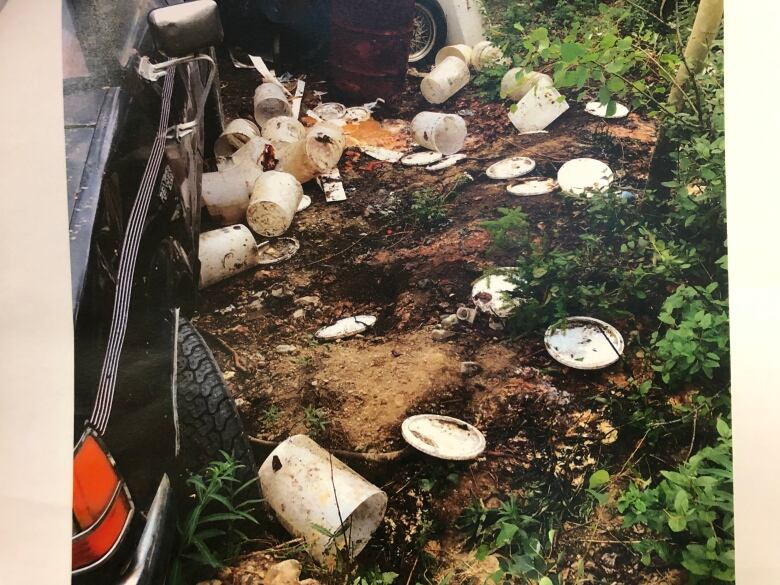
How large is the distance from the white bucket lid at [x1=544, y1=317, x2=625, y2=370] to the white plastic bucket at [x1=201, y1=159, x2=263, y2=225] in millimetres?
552

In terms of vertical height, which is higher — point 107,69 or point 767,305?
point 107,69

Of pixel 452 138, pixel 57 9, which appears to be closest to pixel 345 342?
pixel 452 138

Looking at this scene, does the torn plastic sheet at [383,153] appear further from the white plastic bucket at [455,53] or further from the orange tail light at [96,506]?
the orange tail light at [96,506]

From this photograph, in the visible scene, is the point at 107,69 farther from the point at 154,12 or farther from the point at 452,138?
the point at 452,138

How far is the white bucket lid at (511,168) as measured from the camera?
3.30ft

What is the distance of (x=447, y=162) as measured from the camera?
1030 mm

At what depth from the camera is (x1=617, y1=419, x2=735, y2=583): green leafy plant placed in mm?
824

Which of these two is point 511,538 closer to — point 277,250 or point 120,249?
point 277,250

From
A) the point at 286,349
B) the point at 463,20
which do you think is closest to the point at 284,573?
the point at 286,349

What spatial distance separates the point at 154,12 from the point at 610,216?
0.81 meters

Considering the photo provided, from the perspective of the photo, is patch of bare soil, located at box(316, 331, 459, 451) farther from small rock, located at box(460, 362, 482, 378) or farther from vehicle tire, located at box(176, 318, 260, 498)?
vehicle tire, located at box(176, 318, 260, 498)

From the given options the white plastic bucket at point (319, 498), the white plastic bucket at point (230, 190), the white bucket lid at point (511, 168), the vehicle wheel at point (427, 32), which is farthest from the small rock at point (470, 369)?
the vehicle wheel at point (427, 32)

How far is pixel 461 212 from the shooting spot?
3.31 feet

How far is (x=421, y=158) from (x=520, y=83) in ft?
0.71
